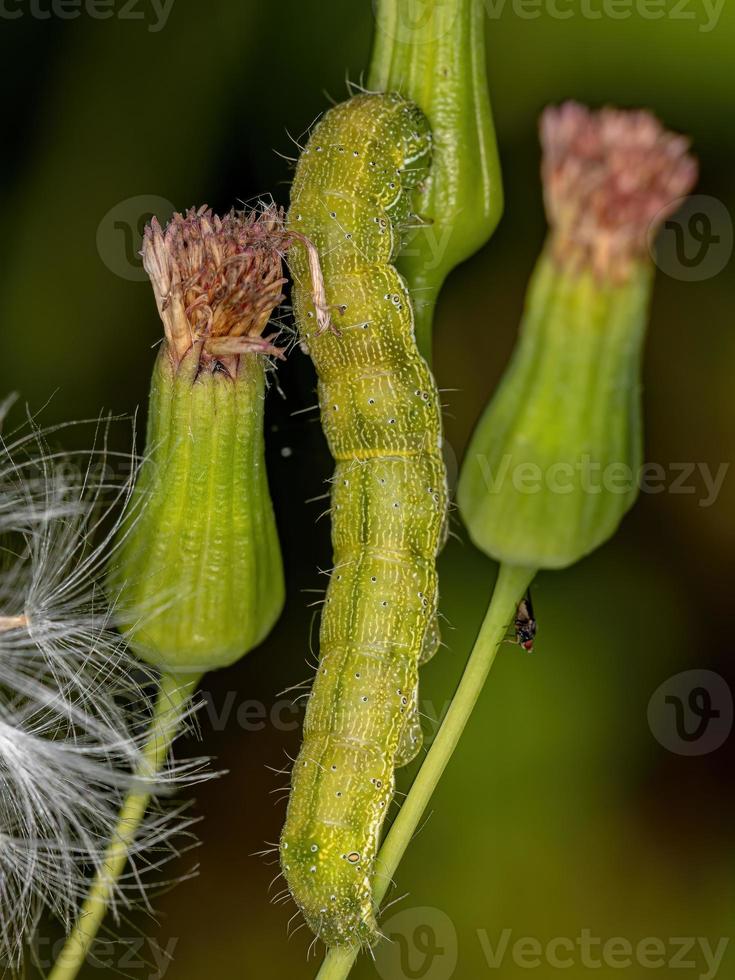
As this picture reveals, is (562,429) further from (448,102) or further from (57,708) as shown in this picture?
(57,708)

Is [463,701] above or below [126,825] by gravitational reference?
above

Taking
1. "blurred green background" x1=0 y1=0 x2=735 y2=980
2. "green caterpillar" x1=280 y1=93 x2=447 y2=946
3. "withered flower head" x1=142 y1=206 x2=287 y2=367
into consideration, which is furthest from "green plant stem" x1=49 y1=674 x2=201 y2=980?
"blurred green background" x1=0 y1=0 x2=735 y2=980

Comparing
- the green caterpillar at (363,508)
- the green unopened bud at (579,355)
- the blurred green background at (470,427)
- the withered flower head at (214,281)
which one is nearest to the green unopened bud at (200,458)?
the withered flower head at (214,281)

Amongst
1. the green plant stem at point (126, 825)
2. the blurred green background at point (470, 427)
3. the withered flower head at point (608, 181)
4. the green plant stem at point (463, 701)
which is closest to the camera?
the withered flower head at point (608, 181)

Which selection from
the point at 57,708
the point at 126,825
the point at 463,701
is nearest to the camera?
the point at 463,701

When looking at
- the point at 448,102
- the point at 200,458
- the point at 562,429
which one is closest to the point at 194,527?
the point at 200,458

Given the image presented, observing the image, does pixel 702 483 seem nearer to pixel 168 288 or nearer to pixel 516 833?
pixel 516 833

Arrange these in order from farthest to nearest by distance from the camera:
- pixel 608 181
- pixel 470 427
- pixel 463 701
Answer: pixel 470 427, pixel 463 701, pixel 608 181

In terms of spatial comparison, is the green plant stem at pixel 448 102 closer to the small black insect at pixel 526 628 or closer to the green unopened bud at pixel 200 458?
the green unopened bud at pixel 200 458
